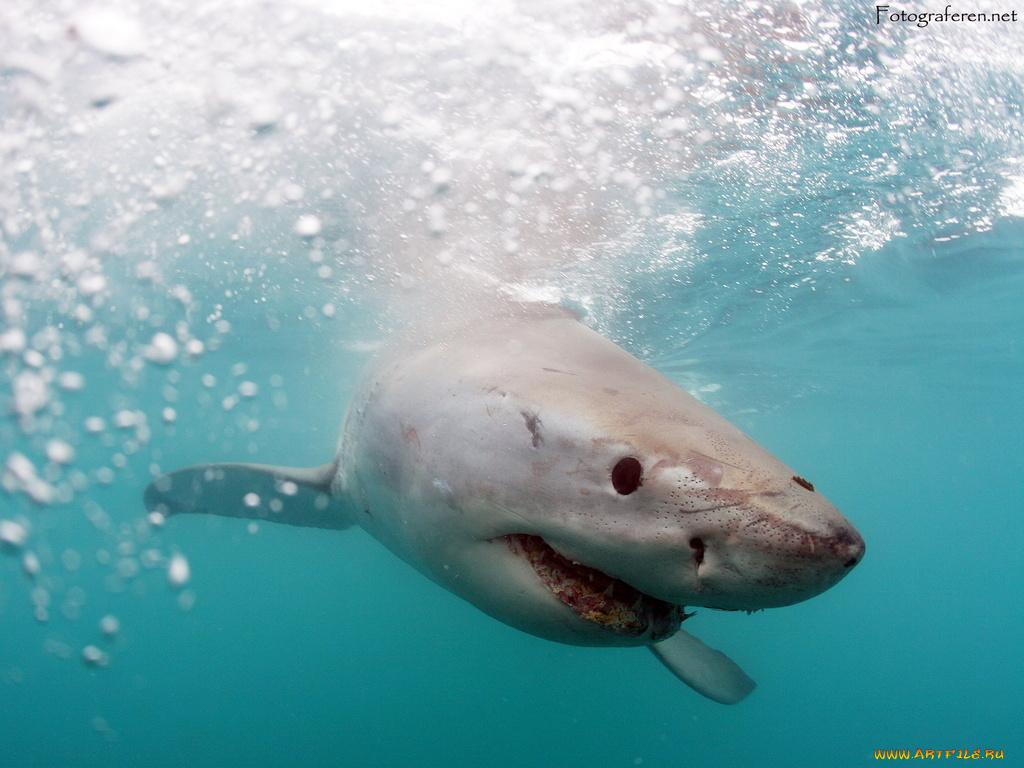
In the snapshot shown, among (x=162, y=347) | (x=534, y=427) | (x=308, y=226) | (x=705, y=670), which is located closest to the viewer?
(x=534, y=427)

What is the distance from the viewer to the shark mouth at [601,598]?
1.94 m

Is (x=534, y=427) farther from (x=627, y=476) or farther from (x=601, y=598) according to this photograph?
(x=601, y=598)

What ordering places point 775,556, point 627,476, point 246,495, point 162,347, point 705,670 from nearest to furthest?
point 775,556, point 627,476, point 705,670, point 246,495, point 162,347

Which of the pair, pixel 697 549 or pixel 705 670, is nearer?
pixel 697 549

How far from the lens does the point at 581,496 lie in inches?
72.2

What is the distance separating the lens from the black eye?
173cm

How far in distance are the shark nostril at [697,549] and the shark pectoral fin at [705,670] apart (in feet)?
12.3

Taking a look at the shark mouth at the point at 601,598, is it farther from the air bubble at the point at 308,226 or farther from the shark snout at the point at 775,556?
the air bubble at the point at 308,226

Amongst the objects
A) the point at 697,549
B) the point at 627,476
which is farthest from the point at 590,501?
the point at 697,549

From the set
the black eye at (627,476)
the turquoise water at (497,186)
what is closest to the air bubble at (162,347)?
the turquoise water at (497,186)

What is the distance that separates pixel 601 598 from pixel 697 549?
0.48 metres

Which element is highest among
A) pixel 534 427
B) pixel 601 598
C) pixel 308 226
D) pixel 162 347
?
pixel 534 427

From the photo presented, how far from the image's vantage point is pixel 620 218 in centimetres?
800

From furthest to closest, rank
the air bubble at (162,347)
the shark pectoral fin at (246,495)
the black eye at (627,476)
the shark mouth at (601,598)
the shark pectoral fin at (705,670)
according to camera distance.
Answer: the air bubble at (162,347)
the shark pectoral fin at (246,495)
the shark pectoral fin at (705,670)
the shark mouth at (601,598)
the black eye at (627,476)
